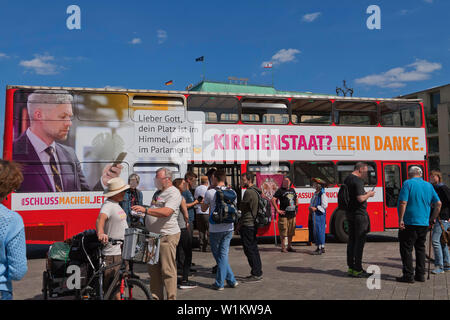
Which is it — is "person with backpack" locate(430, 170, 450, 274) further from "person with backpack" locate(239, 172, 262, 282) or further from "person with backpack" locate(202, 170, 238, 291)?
"person with backpack" locate(202, 170, 238, 291)

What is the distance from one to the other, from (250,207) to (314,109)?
551 centimetres

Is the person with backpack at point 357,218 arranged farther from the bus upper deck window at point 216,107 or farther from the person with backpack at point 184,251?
the bus upper deck window at point 216,107

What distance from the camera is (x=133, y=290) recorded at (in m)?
4.06

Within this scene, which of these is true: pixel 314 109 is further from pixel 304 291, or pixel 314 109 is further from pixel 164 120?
pixel 304 291

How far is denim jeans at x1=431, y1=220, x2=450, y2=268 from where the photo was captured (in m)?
6.90

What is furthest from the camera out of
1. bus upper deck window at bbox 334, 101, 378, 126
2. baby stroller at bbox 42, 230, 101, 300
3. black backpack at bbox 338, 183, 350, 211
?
bus upper deck window at bbox 334, 101, 378, 126

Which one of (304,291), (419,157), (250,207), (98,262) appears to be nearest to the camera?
(98,262)

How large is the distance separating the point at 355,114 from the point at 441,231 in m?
5.02

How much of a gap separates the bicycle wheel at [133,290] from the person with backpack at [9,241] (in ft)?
4.85

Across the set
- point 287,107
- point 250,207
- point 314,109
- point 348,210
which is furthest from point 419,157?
point 250,207

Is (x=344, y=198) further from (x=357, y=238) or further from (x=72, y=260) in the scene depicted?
(x=72, y=260)

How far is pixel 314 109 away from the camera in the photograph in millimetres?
10969

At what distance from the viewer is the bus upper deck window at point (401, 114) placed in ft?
37.7

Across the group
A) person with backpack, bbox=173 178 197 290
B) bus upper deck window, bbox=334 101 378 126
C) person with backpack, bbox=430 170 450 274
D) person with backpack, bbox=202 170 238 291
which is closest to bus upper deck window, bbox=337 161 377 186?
bus upper deck window, bbox=334 101 378 126
